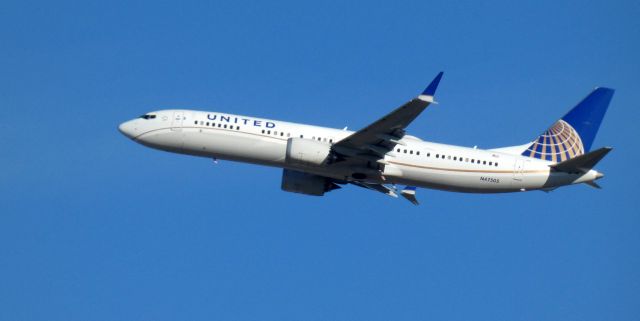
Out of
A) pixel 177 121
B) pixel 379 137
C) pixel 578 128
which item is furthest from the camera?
pixel 578 128

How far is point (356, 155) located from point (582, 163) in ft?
47.6

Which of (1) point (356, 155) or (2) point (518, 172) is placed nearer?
(1) point (356, 155)

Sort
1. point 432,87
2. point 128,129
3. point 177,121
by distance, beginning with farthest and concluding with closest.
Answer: point 128,129
point 177,121
point 432,87

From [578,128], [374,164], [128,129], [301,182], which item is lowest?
[301,182]

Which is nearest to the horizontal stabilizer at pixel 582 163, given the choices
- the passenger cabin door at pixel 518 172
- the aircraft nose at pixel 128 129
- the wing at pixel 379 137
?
the passenger cabin door at pixel 518 172

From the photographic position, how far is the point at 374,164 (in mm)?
67250

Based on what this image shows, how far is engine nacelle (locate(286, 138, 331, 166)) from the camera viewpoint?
216 feet

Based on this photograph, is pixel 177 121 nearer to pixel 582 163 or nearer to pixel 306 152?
pixel 306 152

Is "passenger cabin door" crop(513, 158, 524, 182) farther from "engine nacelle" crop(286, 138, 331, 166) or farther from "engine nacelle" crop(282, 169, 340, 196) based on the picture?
"engine nacelle" crop(282, 169, 340, 196)

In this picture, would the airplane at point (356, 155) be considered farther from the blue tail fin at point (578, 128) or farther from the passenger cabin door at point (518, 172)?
the blue tail fin at point (578, 128)

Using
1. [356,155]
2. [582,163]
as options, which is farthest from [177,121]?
[582,163]

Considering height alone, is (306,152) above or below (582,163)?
below

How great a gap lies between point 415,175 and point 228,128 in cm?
1257

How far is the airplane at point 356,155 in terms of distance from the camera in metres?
66.3
